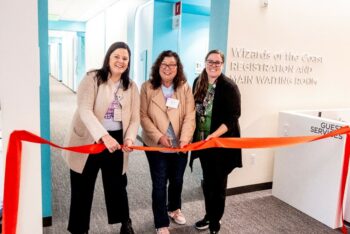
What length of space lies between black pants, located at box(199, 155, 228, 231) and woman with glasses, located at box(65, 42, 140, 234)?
0.65 meters

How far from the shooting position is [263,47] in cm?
347

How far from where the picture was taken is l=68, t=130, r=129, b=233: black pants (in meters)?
2.31

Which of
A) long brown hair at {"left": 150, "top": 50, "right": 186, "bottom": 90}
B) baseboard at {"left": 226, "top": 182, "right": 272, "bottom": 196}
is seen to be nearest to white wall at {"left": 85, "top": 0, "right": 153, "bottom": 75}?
baseboard at {"left": 226, "top": 182, "right": 272, "bottom": 196}

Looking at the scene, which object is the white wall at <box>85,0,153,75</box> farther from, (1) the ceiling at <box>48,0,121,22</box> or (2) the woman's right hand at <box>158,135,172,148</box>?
(2) the woman's right hand at <box>158,135,172,148</box>

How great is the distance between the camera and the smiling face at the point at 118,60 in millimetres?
2184

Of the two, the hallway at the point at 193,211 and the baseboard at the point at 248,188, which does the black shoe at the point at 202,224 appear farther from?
the baseboard at the point at 248,188

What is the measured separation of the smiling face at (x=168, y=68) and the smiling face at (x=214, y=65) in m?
0.26

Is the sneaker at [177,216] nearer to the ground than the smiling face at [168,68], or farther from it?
nearer to the ground

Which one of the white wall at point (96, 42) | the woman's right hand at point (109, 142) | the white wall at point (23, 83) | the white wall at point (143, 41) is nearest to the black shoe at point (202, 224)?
the woman's right hand at point (109, 142)

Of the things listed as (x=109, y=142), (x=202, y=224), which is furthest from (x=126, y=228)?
(x=109, y=142)

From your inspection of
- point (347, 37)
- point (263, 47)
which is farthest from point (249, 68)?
point (347, 37)

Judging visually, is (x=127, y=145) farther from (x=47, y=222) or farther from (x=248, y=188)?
(x=248, y=188)

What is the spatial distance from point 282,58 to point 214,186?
1.82 meters

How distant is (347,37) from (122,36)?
4.32 meters
